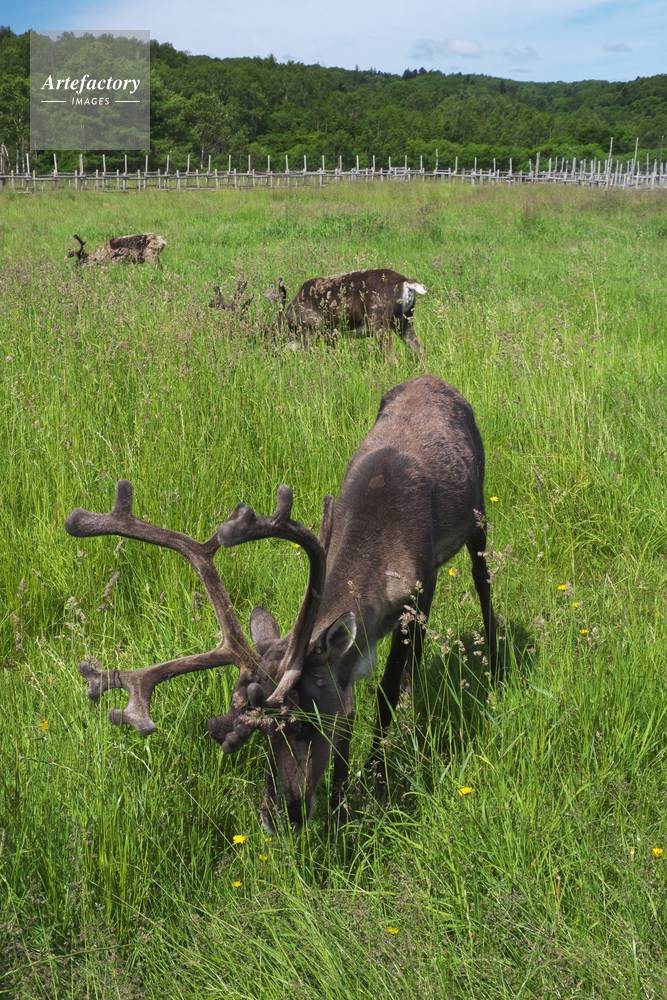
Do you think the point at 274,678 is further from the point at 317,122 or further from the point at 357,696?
the point at 317,122

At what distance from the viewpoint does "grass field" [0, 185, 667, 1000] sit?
168 cm

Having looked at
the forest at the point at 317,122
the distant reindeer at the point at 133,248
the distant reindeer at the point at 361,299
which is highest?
the forest at the point at 317,122

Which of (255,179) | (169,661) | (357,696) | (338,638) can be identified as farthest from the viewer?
(255,179)

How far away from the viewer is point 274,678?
89.2 inches

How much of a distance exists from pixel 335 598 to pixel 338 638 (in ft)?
0.71

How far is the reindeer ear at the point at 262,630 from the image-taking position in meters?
2.41

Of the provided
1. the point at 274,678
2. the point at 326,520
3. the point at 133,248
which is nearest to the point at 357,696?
the point at 274,678

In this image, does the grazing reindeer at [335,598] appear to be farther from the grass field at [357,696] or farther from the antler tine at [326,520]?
the grass field at [357,696]

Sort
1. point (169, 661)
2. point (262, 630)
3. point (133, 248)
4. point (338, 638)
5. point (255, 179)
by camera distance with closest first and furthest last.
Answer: point (169, 661) < point (338, 638) < point (262, 630) < point (133, 248) < point (255, 179)

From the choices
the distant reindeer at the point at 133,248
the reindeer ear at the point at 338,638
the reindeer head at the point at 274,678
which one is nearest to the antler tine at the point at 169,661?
the reindeer head at the point at 274,678

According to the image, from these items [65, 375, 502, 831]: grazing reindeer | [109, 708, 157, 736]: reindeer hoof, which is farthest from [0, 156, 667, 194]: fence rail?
[109, 708, 157, 736]: reindeer hoof

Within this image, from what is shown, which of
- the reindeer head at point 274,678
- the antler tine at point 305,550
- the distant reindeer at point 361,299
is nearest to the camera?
the antler tine at point 305,550

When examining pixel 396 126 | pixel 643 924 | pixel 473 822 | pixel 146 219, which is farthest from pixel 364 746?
pixel 396 126

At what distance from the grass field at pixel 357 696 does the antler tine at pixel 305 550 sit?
37cm
